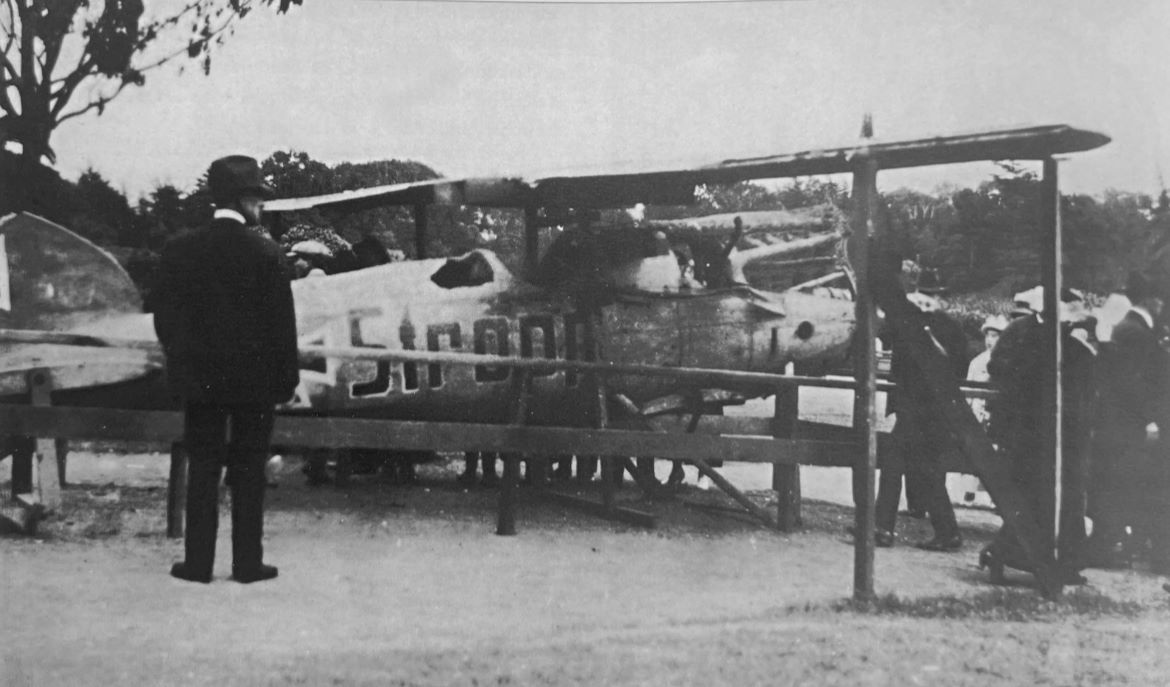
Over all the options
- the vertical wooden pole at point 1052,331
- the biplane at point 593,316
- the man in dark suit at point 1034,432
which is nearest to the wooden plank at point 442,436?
the biplane at point 593,316

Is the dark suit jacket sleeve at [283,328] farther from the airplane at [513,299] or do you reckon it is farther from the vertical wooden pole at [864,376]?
the vertical wooden pole at [864,376]

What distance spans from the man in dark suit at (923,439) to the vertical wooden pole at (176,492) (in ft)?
10.3

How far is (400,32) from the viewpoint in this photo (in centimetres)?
454

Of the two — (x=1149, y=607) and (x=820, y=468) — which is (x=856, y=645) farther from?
(x=1149, y=607)

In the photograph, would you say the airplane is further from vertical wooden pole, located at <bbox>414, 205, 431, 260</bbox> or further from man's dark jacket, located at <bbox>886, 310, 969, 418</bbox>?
man's dark jacket, located at <bbox>886, 310, 969, 418</bbox>

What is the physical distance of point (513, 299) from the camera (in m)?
4.66

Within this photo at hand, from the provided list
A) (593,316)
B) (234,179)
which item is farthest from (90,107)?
(593,316)

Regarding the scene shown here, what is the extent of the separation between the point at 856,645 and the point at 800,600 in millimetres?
304

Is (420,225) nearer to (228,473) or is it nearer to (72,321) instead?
(228,473)

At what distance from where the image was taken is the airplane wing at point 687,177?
14.3 feet

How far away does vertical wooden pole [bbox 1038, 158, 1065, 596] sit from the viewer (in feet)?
14.5

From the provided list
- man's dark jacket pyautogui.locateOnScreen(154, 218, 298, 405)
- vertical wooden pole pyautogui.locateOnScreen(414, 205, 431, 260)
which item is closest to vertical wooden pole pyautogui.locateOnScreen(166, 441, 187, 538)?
man's dark jacket pyautogui.locateOnScreen(154, 218, 298, 405)

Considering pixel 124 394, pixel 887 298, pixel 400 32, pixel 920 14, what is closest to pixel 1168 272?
pixel 887 298

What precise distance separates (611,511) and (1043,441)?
2.06 metres
